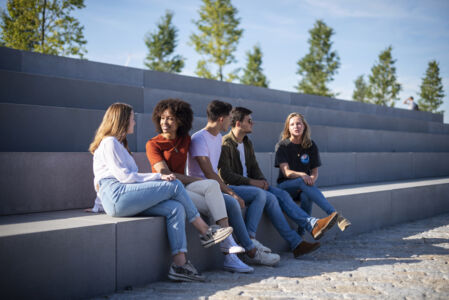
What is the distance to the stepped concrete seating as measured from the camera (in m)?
2.63

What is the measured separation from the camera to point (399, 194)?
5910 millimetres

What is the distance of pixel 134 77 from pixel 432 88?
28432 millimetres

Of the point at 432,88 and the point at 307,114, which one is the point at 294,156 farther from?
the point at 432,88

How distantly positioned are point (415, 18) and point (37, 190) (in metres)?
12.6

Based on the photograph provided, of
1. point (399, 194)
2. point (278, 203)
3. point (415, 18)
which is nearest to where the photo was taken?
point (278, 203)

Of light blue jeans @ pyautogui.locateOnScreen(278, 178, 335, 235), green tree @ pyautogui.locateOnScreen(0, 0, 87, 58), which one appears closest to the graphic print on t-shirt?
light blue jeans @ pyautogui.locateOnScreen(278, 178, 335, 235)

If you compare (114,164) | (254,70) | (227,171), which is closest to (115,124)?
(114,164)

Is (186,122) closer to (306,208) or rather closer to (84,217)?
(84,217)

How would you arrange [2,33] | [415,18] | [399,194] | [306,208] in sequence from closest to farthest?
[306,208] < [399,194] < [2,33] < [415,18]

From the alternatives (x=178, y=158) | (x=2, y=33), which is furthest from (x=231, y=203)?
(x=2, y=33)

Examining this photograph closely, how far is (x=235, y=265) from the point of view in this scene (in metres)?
3.42

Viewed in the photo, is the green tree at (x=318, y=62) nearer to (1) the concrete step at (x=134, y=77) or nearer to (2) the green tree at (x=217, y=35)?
(2) the green tree at (x=217, y=35)

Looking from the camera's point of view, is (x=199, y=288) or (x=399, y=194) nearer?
(x=199, y=288)

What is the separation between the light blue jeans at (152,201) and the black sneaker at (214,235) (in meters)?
0.20
